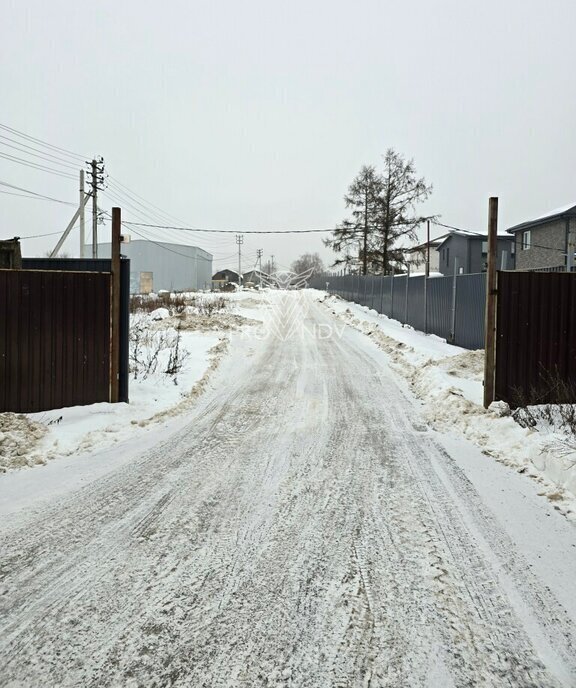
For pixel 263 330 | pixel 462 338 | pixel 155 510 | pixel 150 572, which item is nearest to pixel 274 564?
pixel 150 572

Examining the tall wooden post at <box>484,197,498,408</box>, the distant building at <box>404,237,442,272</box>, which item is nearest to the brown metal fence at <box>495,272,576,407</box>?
the tall wooden post at <box>484,197,498,408</box>

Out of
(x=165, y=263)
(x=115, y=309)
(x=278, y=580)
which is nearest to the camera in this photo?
(x=278, y=580)

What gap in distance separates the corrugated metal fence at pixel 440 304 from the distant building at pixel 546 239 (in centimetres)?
1168

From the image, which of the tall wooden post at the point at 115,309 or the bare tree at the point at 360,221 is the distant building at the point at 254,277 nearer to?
the bare tree at the point at 360,221

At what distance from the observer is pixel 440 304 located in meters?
15.7

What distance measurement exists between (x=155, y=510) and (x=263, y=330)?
604 inches

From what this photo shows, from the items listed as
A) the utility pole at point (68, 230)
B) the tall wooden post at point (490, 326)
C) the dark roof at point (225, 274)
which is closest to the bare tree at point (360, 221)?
the utility pole at point (68, 230)

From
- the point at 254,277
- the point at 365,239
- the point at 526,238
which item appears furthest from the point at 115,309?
the point at 254,277

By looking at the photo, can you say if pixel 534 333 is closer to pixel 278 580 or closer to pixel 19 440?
pixel 278 580

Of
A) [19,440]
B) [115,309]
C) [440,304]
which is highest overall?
[440,304]

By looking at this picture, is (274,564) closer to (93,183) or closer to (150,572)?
(150,572)

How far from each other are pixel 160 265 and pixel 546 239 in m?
40.0

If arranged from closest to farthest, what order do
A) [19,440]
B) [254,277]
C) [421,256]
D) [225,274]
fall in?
[19,440], [421,256], [254,277], [225,274]

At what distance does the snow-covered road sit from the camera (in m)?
2.30
